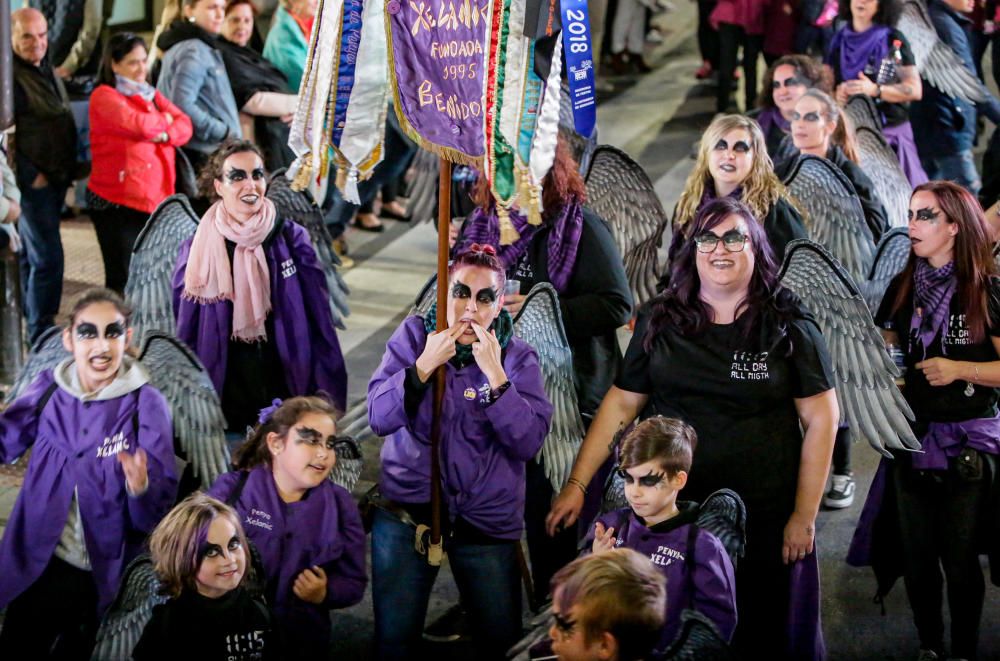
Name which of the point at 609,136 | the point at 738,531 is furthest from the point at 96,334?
the point at 609,136

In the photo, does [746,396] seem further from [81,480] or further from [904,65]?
[904,65]

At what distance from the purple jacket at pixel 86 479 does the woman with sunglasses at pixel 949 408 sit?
2717mm

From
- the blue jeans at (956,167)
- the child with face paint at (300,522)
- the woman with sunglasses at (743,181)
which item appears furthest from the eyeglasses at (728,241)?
the blue jeans at (956,167)

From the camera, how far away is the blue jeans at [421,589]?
16.2ft

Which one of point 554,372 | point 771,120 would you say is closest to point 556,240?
point 554,372

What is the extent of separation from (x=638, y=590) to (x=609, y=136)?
32.5 ft

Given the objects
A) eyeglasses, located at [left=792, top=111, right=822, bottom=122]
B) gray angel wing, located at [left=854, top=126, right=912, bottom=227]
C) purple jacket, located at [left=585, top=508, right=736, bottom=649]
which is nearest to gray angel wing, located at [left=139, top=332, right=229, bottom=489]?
purple jacket, located at [left=585, top=508, right=736, bottom=649]

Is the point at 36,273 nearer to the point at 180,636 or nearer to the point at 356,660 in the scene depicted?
the point at 356,660

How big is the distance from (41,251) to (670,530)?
5010mm

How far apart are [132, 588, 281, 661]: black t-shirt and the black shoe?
1.36 meters

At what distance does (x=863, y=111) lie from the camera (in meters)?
8.80

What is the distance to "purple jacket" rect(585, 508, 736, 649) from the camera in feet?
14.6

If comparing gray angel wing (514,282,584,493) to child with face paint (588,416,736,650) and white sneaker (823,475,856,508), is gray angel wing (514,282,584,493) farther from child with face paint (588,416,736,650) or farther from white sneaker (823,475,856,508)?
white sneaker (823,475,856,508)

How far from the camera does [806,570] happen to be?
194 inches
